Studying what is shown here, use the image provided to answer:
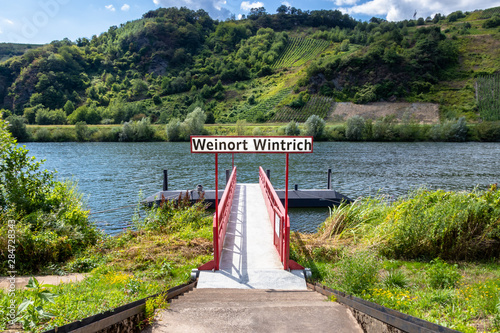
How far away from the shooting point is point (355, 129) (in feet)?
222

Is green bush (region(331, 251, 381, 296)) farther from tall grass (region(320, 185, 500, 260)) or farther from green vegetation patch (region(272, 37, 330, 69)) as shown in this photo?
green vegetation patch (region(272, 37, 330, 69))

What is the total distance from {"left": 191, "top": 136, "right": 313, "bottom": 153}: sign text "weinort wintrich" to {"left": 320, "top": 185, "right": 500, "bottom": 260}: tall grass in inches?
124

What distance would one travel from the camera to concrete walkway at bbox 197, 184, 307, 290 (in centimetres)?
569

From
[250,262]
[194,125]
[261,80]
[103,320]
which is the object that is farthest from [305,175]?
[261,80]

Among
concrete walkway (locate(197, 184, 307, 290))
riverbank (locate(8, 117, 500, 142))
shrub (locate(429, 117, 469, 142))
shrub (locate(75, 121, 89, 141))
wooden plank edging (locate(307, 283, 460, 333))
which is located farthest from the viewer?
shrub (locate(75, 121, 89, 141))

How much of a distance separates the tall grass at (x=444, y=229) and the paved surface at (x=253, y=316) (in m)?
3.51

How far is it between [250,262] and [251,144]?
2.52 m

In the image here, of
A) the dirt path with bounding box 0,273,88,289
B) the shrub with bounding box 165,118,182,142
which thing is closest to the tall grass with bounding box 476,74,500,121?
the shrub with bounding box 165,118,182,142

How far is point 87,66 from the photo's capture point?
177000mm

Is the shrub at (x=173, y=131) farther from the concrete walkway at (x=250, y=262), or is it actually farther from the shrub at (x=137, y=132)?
the concrete walkway at (x=250, y=262)

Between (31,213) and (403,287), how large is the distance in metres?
8.41

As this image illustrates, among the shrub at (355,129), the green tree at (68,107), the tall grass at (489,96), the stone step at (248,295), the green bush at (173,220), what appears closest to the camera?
the stone step at (248,295)

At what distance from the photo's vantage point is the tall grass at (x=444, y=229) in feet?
22.0

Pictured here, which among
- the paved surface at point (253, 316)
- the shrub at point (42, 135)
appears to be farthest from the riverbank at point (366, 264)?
the shrub at point (42, 135)
